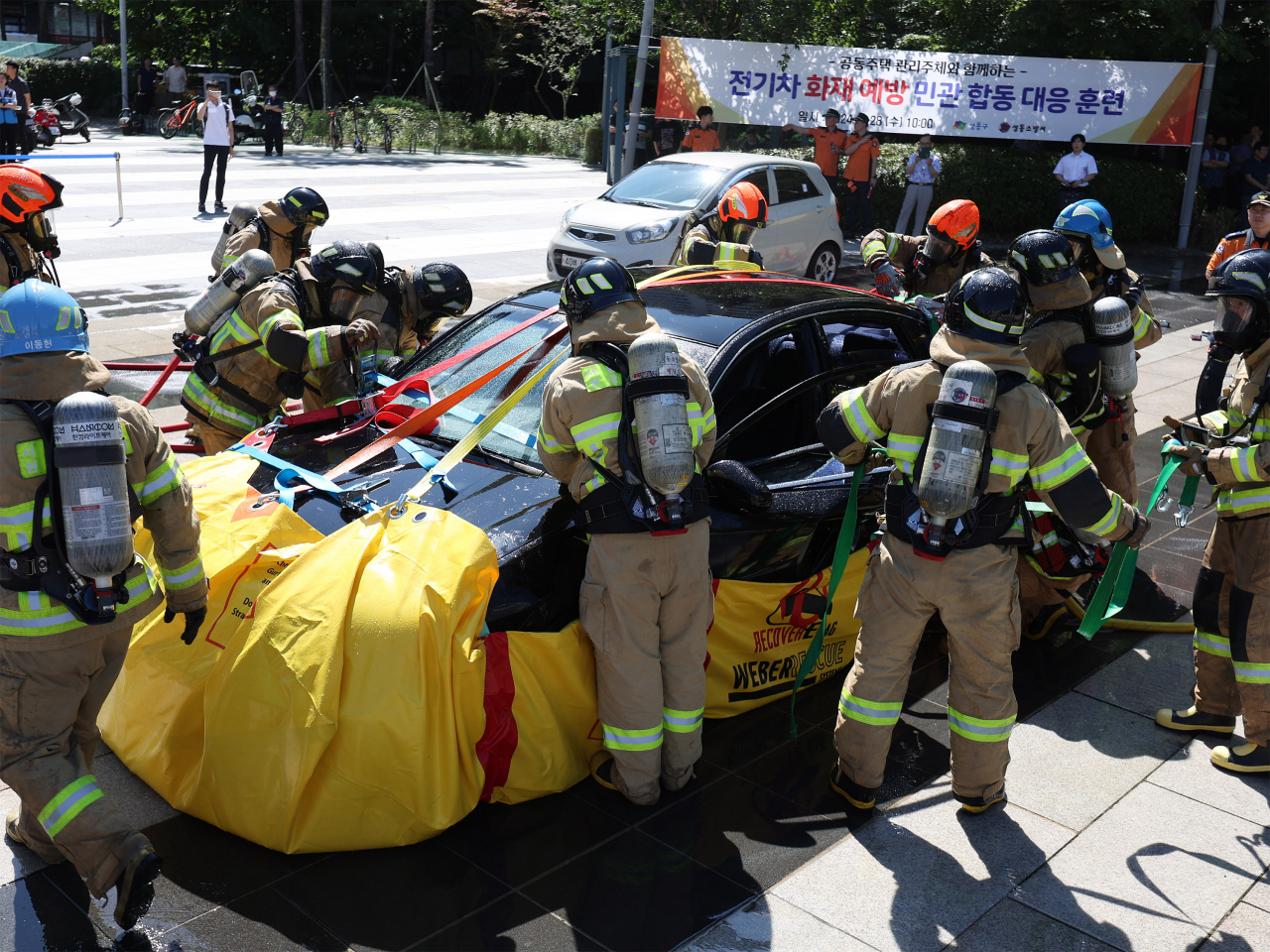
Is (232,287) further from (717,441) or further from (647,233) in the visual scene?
(647,233)

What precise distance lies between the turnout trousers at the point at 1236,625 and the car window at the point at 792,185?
32.3 feet

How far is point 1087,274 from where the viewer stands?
5609 mm

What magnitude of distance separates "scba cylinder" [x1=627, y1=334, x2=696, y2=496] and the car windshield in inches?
378

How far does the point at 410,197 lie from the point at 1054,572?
17.1 m

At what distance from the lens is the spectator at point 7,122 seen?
58.7 feet

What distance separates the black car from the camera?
4.08m

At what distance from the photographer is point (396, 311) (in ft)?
18.6

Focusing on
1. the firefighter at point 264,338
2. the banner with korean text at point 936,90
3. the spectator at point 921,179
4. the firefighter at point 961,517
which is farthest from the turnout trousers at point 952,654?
the banner with korean text at point 936,90

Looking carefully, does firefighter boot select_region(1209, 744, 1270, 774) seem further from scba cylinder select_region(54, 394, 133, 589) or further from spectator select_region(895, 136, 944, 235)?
spectator select_region(895, 136, 944, 235)

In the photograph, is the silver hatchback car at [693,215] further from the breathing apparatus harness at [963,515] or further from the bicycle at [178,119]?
the bicycle at [178,119]

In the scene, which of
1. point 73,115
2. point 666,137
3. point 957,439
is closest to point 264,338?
point 957,439

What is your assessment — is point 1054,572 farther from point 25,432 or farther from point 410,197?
point 410,197

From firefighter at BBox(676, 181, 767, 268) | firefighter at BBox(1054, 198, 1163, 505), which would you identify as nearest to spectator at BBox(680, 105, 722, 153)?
firefighter at BBox(676, 181, 767, 268)

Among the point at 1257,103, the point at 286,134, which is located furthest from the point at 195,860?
the point at 286,134
